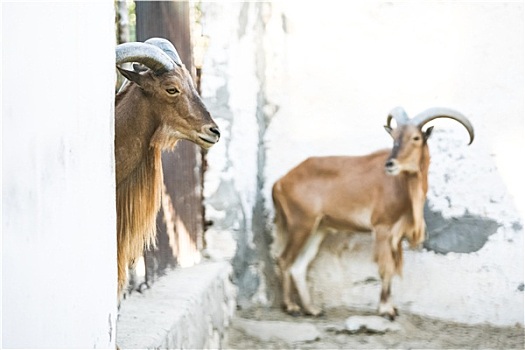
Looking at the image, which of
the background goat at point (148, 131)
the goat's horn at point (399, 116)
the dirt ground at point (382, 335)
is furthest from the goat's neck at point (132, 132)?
the goat's horn at point (399, 116)

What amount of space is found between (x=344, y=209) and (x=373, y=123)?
75 cm

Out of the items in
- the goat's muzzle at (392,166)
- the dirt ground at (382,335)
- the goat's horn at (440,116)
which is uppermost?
the goat's horn at (440,116)

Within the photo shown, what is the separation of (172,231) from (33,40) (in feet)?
11.7

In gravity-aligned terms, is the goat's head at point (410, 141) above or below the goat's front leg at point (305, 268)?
above

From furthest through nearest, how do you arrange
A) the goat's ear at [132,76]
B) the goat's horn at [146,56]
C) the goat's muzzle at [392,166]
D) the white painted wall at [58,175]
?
the goat's muzzle at [392,166]
the goat's ear at [132,76]
the goat's horn at [146,56]
the white painted wall at [58,175]

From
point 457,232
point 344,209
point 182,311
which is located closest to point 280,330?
point 344,209

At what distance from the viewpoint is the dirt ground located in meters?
5.33

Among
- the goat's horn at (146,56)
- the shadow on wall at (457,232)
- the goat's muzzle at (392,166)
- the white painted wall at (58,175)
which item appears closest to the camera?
the white painted wall at (58,175)

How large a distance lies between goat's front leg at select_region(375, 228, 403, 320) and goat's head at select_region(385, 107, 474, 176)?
0.51 m

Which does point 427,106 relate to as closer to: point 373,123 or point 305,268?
point 373,123

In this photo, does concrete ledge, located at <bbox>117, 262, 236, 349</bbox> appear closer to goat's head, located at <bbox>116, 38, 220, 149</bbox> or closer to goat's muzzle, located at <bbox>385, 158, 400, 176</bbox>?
goat's head, located at <bbox>116, 38, 220, 149</bbox>

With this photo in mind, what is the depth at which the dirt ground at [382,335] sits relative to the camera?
17.5 feet

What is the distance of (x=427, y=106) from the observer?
6.09 metres

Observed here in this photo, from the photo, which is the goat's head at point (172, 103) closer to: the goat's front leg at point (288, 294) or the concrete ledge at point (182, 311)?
the concrete ledge at point (182, 311)
